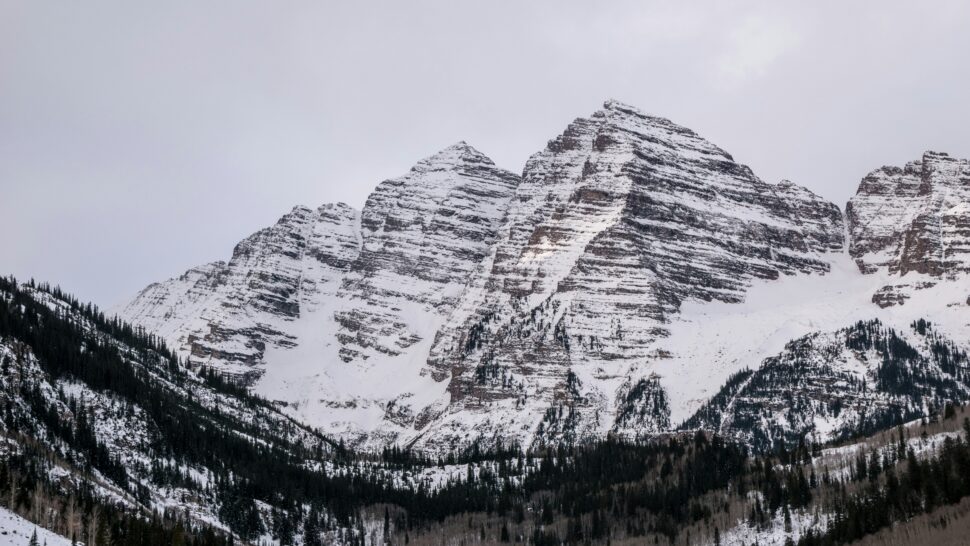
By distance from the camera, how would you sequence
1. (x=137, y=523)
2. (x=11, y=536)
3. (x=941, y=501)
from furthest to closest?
1. (x=941, y=501)
2. (x=137, y=523)
3. (x=11, y=536)

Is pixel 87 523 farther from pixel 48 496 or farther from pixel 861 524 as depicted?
pixel 861 524

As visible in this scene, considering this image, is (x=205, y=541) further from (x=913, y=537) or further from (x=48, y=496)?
(x=913, y=537)

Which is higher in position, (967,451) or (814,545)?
(967,451)

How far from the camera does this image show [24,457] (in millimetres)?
197875

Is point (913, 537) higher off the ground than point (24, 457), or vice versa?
point (24, 457)

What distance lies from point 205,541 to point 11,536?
44.0 meters

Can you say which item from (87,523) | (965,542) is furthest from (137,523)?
(965,542)

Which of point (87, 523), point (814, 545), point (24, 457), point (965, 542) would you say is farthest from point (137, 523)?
point (965, 542)

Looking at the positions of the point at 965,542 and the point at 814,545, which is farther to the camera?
the point at 814,545

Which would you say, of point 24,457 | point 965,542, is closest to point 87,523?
point 24,457

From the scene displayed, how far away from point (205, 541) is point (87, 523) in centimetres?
1639

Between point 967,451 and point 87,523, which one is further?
point 967,451

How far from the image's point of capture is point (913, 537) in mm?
189000

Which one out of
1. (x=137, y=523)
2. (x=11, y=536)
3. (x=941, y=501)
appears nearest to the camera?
(x=11, y=536)
